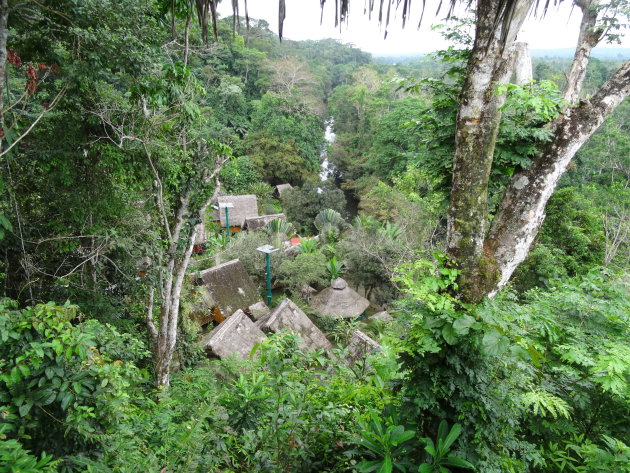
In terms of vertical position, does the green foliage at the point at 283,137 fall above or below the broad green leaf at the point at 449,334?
below

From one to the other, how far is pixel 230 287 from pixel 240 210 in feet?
27.9

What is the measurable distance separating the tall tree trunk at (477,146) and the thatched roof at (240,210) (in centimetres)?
1634

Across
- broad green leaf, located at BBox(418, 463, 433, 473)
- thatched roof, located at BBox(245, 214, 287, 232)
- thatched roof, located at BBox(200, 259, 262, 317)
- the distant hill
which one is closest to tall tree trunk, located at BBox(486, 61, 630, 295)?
broad green leaf, located at BBox(418, 463, 433, 473)

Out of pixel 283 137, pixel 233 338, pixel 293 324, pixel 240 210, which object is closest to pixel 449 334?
pixel 233 338

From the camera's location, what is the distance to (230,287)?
10742 millimetres

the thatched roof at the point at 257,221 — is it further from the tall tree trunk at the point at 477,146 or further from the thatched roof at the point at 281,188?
the tall tree trunk at the point at 477,146

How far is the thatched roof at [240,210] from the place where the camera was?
59.7ft

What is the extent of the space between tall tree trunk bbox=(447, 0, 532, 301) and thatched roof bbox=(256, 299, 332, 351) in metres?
6.54

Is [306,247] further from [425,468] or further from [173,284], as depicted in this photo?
[425,468]

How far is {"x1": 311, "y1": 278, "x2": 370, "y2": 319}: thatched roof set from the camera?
1099cm

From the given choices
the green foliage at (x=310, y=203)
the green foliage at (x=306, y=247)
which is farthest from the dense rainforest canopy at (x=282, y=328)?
the green foliage at (x=310, y=203)

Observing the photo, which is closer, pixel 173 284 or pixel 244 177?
pixel 173 284

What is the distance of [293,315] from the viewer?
906 centimetres

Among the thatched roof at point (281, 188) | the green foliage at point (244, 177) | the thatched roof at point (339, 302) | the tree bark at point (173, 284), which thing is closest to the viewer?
the tree bark at point (173, 284)
